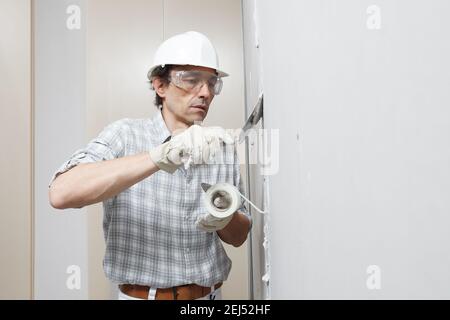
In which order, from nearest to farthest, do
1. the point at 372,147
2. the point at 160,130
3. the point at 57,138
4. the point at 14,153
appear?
the point at 372,147 → the point at 160,130 → the point at 14,153 → the point at 57,138

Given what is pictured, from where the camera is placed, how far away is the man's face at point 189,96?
4.40 ft

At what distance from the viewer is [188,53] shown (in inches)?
53.0

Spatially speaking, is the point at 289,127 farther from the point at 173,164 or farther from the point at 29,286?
the point at 29,286

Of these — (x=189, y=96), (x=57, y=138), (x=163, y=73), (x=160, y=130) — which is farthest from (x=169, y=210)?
(x=57, y=138)

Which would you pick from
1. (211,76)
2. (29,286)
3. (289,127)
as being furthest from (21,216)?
(289,127)

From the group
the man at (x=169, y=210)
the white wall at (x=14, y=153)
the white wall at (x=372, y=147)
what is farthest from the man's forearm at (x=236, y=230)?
Answer: the white wall at (x=14, y=153)

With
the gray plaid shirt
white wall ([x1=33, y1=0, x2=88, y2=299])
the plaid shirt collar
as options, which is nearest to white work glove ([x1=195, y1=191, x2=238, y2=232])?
the gray plaid shirt

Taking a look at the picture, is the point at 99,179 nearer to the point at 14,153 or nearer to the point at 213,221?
the point at 213,221

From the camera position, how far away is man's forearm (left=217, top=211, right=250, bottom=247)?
4.69ft

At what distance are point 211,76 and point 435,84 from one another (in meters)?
1.19

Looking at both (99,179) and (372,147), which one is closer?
(372,147)

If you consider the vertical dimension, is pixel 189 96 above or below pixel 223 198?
above

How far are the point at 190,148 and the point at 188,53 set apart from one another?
47 centimetres

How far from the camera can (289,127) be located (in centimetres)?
61
